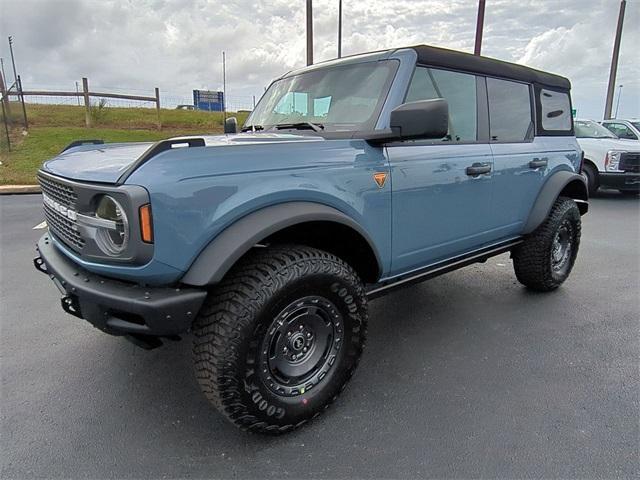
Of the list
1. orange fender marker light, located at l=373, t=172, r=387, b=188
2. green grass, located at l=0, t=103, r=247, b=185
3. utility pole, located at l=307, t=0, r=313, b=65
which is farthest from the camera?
utility pole, located at l=307, t=0, r=313, b=65

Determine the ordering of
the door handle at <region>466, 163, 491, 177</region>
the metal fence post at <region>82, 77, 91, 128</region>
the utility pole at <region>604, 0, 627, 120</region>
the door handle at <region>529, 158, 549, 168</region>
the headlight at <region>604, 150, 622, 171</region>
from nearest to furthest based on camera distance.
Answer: the door handle at <region>466, 163, 491, 177</region>, the door handle at <region>529, 158, 549, 168</region>, the headlight at <region>604, 150, 622, 171</region>, the metal fence post at <region>82, 77, 91, 128</region>, the utility pole at <region>604, 0, 627, 120</region>

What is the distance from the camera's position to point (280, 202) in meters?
2.01

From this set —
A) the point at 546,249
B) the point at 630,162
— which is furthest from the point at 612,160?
the point at 546,249

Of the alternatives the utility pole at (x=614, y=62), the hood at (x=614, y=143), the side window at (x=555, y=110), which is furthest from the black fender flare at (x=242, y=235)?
the utility pole at (x=614, y=62)

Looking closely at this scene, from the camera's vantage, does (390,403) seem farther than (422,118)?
Yes

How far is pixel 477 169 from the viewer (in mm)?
2963

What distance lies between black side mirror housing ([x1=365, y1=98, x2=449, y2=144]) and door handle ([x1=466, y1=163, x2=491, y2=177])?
0.78 meters

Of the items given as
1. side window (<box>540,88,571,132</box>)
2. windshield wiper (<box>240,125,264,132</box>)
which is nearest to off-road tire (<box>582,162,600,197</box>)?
side window (<box>540,88,571,132</box>)

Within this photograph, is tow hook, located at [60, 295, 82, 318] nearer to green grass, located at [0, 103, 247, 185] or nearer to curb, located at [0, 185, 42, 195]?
curb, located at [0, 185, 42, 195]

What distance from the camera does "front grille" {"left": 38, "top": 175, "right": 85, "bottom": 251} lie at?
203cm

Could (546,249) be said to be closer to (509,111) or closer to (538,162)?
(538,162)

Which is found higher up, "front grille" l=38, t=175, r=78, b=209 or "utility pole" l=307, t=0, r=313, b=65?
"utility pole" l=307, t=0, r=313, b=65

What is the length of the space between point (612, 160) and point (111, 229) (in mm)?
10520

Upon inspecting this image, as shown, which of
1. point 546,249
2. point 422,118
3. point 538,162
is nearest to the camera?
point 422,118
